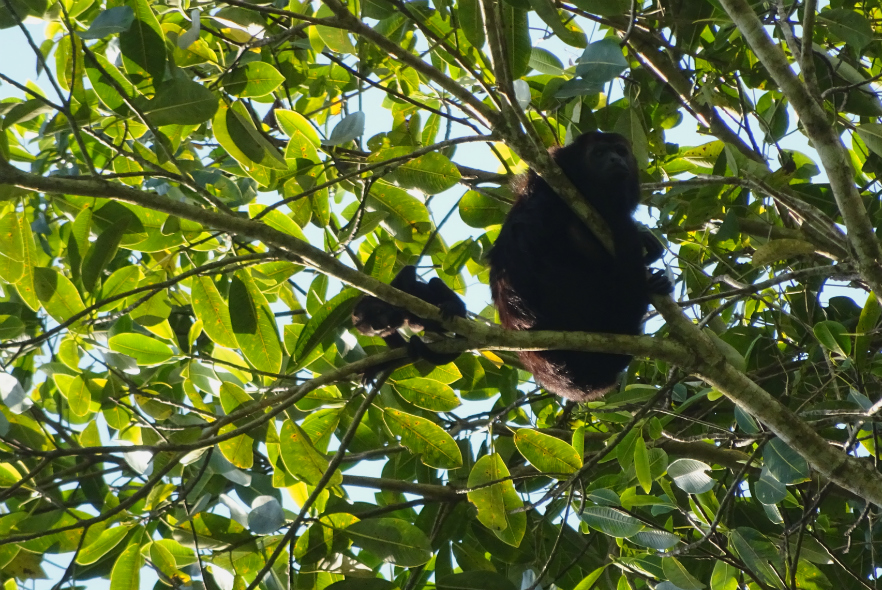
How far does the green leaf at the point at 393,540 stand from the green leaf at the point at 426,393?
60 centimetres

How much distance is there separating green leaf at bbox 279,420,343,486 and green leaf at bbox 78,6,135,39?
1.43m

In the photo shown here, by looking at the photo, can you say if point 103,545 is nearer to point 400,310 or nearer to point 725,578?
point 400,310

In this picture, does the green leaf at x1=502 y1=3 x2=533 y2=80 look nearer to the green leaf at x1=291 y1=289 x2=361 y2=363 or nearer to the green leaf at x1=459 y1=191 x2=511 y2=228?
the green leaf at x1=291 y1=289 x2=361 y2=363

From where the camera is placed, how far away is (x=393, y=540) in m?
2.85

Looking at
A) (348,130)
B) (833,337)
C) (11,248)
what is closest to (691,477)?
(833,337)

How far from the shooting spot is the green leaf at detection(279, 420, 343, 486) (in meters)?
2.89

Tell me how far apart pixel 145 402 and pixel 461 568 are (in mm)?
1659

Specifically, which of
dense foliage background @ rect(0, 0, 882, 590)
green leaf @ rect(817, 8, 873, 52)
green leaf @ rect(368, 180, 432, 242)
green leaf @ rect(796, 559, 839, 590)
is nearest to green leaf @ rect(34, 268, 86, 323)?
dense foliage background @ rect(0, 0, 882, 590)

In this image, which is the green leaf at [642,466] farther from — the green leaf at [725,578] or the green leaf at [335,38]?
the green leaf at [335,38]

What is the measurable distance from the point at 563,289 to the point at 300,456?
4.85ft

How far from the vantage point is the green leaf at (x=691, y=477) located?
121 inches

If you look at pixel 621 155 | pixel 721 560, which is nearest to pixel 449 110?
pixel 621 155

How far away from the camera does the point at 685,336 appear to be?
286 cm

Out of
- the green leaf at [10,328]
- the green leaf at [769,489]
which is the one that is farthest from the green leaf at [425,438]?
the green leaf at [10,328]
